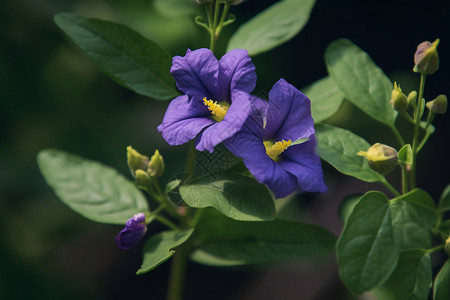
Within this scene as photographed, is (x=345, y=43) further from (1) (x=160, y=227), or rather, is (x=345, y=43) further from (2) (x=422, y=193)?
(1) (x=160, y=227)

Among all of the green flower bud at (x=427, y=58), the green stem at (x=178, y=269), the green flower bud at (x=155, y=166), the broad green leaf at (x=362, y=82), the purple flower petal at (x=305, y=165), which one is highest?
the green flower bud at (x=427, y=58)

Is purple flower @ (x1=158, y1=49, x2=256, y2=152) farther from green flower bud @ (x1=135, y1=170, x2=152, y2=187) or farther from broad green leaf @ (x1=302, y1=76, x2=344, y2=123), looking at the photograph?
broad green leaf @ (x1=302, y1=76, x2=344, y2=123)

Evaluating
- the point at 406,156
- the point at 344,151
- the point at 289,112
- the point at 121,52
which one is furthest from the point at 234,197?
the point at 121,52

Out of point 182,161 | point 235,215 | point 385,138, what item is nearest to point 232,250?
point 235,215

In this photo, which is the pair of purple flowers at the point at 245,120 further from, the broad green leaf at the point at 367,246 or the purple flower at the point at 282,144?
the broad green leaf at the point at 367,246

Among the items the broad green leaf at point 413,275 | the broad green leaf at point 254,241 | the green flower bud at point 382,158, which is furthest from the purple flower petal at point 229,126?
the broad green leaf at point 413,275

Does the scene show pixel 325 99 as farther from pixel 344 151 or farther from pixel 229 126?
pixel 229 126
